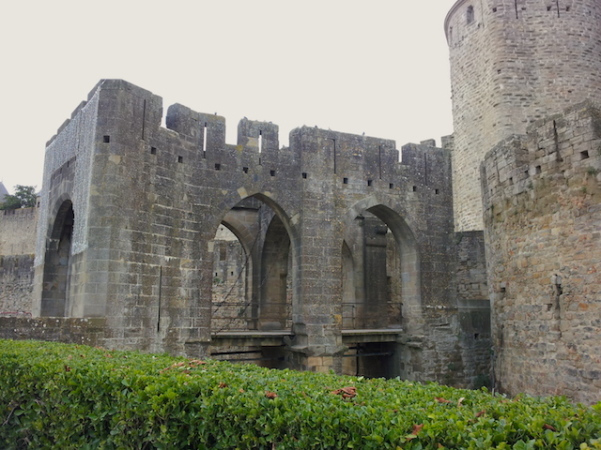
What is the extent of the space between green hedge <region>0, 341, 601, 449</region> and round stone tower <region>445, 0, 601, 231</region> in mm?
17697

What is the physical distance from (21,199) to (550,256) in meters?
36.3

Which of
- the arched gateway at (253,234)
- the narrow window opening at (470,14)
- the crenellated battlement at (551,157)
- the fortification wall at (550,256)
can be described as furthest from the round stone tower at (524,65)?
the fortification wall at (550,256)

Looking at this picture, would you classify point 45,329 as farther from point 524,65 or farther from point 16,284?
point 524,65

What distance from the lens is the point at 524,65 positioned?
20.5 meters

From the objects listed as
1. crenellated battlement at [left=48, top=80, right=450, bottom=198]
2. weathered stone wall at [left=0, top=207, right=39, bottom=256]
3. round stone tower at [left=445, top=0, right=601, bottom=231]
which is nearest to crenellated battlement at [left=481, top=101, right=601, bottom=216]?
crenellated battlement at [left=48, top=80, right=450, bottom=198]

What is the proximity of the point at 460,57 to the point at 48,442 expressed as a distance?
21.8 meters

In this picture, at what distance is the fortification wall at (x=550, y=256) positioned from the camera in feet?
26.5

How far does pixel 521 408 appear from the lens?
10.5ft

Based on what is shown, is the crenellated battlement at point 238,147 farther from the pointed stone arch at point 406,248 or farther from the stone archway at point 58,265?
the stone archway at point 58,265

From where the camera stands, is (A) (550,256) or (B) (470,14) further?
(B) (470,14)

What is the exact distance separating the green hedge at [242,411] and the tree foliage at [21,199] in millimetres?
34400

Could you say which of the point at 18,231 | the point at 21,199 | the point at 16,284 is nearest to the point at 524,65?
the point at 16,284

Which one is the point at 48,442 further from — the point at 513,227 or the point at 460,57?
the point at 460,57

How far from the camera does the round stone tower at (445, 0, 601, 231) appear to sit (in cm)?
2016
